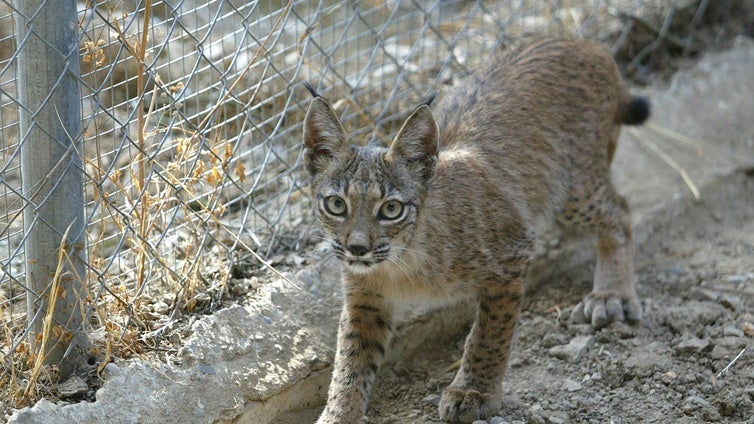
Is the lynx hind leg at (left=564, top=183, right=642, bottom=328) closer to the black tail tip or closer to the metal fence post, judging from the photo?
the black tail tip

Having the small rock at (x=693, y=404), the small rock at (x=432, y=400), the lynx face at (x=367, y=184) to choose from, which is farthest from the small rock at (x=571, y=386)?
the lynx face at (x=367, y=184)

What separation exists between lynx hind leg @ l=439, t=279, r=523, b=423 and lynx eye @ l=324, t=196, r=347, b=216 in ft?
2.77

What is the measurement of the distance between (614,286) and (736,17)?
3.78 metres

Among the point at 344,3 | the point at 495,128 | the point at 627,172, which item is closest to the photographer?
the point at 495,128

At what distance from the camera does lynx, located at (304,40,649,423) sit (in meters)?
4.24

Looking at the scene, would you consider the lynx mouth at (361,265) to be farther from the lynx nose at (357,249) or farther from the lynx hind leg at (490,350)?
the lynx hind leg at (490,350)

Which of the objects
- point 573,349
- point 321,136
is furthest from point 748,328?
point 321,136

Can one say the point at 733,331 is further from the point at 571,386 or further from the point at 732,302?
the point at 571,386

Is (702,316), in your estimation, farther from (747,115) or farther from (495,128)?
(747,115)

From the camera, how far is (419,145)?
Answer: 4277 millimetres

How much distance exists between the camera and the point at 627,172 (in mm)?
6629

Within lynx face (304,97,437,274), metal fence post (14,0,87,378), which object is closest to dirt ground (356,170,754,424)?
lynx face (304,97,437,274)

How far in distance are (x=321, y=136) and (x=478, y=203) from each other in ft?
2.83

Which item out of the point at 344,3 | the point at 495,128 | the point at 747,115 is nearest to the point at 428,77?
the point at 344,3
